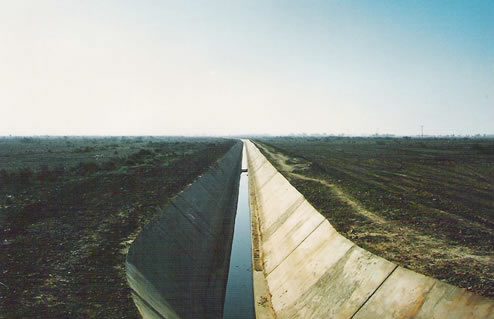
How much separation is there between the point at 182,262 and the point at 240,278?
270cm

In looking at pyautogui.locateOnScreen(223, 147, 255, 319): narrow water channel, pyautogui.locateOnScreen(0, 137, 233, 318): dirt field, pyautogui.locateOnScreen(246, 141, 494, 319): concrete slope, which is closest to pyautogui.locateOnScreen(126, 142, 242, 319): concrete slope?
pyautogui.locateOnScreen(223, 147, 255, 319): narrow water channel

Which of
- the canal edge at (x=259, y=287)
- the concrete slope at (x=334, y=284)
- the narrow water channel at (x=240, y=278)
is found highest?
the concrete slope at (x=334, y=284)

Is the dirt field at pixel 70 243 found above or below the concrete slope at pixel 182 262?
above

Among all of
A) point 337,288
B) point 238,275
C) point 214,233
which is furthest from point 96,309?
point 214,233

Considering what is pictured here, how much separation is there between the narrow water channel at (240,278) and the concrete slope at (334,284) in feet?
1.92

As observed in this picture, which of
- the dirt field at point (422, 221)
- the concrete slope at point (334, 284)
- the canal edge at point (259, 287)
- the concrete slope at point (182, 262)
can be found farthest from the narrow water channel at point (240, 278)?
the dirt field at point (422, 221)

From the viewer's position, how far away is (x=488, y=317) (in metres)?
5.12

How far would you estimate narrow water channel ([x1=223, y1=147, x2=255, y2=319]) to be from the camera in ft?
35.9

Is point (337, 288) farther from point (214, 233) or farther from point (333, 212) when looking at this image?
point (214, 233)

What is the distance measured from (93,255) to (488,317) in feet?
31.4

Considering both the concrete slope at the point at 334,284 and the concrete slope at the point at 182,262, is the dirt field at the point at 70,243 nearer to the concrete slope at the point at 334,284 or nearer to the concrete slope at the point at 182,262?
the concrete slope at the point at 182,262

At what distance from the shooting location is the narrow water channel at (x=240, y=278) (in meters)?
10.9

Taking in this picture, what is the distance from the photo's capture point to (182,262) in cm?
1232

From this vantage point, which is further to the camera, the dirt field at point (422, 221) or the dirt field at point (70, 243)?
the dirt field at point (422, 221)
